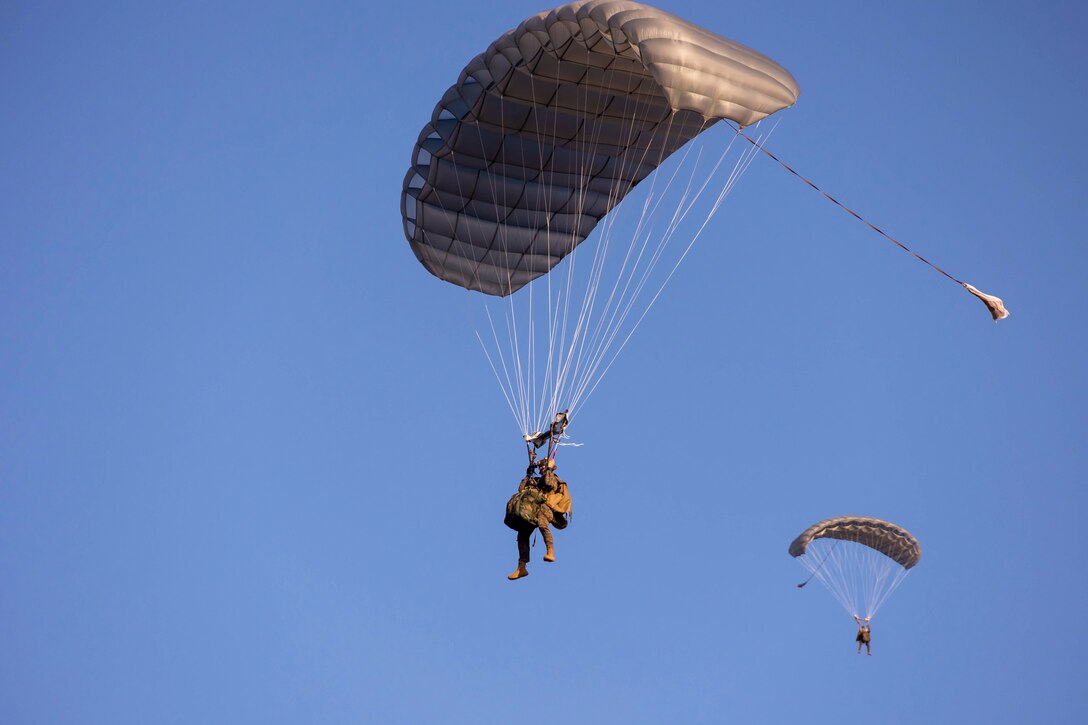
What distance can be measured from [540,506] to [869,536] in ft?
43.4

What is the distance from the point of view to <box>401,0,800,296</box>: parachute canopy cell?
51.5ft

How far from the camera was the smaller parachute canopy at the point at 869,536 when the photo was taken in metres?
27.5

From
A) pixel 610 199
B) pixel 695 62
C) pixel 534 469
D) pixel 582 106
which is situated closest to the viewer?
pixel 695 62

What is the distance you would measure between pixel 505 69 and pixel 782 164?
10.9 ft

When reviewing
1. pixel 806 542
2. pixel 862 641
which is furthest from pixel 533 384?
pixel 862 641

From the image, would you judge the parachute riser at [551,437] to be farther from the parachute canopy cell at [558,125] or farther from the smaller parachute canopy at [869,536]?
A: the smaller parachute canopy at [869,536]

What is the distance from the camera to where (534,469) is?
1655 centimetres

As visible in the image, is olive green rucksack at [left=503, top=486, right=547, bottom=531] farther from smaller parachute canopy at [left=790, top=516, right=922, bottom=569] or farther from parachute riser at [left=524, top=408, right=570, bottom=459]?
smaller parachute canopy at [left=790, top=516, right=922, bottom=569]

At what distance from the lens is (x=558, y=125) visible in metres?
18.5

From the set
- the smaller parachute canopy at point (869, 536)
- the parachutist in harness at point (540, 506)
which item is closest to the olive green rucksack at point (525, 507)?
the parachutist in harness at point (540, 506)

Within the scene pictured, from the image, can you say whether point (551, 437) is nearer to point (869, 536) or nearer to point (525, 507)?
point (525, 507)

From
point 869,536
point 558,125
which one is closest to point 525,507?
point 558,125

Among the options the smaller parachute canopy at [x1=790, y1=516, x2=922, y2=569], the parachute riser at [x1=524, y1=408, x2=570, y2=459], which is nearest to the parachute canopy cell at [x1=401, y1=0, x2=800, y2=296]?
the parachute riser at [x1=524, y1=408, x2=570, y2=459]

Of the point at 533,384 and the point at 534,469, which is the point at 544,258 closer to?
the point at 533,384
